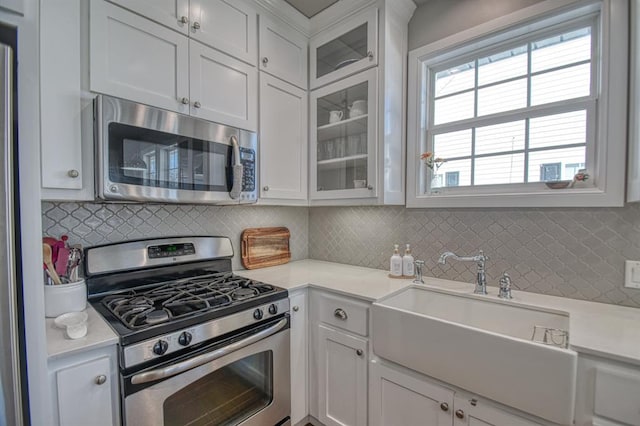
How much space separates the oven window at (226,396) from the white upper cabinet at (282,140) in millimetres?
951

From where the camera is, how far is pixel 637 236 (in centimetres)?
126

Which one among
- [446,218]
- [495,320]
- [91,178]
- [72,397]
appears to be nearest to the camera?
[72,397]

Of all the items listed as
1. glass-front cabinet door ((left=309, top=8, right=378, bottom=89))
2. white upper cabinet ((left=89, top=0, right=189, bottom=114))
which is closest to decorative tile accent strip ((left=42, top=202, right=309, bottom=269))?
white upper cabinet ((left=89, top=0, right=189, bottom=114))

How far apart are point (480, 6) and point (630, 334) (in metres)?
1.72

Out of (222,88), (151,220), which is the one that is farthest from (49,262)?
(222,88)

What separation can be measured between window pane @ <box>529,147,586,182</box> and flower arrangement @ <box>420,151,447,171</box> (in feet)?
1.54

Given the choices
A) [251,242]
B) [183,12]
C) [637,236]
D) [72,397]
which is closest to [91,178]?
[72,397]

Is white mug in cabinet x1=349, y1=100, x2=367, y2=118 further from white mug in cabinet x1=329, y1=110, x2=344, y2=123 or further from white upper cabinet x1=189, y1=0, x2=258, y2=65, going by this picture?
white upper cabinet x1=189, y1=0, x2=258, y2=65

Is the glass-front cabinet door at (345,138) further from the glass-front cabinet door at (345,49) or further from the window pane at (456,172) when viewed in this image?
the window pane at (456,172)

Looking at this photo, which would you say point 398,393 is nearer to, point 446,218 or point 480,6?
point 446,218

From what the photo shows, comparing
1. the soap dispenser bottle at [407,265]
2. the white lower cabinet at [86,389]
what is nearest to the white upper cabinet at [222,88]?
the white lower cabinet at [86,389]

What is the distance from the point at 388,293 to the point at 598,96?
1.37m

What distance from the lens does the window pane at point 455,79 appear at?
1.76 m

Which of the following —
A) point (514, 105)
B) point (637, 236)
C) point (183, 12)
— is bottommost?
point (637, 236)
